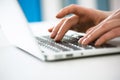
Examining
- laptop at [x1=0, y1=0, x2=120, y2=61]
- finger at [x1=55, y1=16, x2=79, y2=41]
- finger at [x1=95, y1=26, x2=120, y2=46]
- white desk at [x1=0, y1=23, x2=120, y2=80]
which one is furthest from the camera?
finger at [x1=55, y1=16, x2=79, y2=41]

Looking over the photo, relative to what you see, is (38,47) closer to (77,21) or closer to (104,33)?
(104,33)

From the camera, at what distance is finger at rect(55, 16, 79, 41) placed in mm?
878

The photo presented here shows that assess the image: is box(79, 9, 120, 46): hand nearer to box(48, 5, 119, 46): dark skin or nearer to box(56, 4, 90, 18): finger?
box(48, 5, 119, 46): dark skin

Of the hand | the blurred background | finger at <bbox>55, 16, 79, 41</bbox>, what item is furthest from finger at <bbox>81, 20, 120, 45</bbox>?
the blurred background

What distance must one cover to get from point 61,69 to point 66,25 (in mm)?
380

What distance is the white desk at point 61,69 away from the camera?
0.52 metres

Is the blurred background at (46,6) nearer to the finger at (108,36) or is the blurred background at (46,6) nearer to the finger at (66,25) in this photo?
the finger at (66,25)

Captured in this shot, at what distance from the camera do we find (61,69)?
1.86 feet

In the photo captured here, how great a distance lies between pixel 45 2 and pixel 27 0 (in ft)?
0.53

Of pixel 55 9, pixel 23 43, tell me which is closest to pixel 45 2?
pixel 55 9

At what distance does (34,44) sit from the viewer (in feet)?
2.15

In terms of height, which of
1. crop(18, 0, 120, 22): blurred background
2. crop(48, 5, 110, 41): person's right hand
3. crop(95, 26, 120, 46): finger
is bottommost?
crop(18, 0, 120, 22): blurred background

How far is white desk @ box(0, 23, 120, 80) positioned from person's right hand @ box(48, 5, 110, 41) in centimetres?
28

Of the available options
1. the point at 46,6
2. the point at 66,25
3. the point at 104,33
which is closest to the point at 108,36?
the point at 104,33
